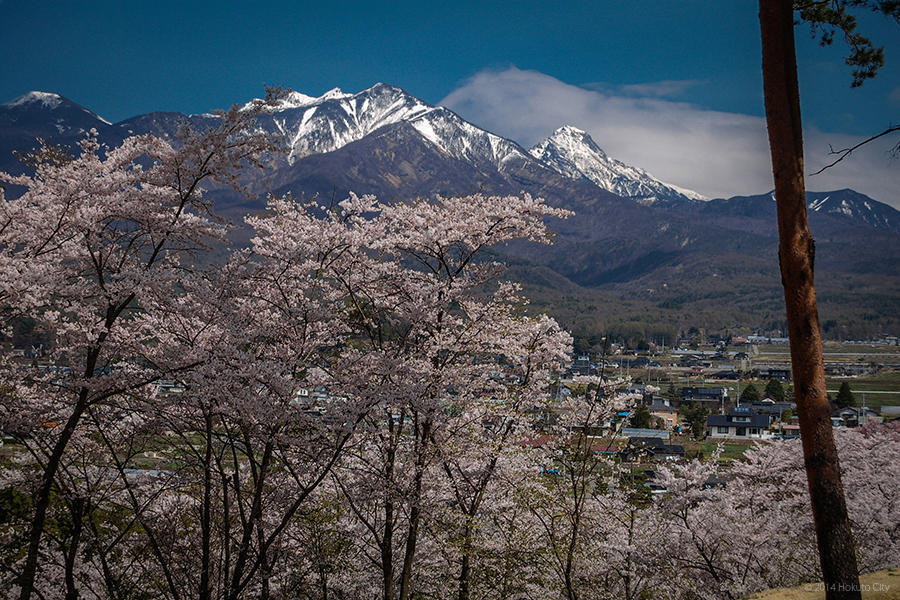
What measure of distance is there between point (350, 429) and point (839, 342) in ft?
512

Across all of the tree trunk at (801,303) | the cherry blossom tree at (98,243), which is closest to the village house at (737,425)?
the tree trunk at (801,303)

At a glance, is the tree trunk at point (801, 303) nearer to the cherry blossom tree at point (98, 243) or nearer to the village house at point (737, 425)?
the cherry blossom tree at point (98, 243)

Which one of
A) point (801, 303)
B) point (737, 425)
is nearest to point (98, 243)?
point (801, 303)

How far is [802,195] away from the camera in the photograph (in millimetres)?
5219

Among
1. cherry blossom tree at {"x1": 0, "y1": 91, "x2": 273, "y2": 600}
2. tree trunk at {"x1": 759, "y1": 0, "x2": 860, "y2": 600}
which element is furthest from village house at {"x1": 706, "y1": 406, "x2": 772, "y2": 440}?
cherry blossom tree at {"x1": 0, "y1": 91, "x2": 273, "y2": 600}

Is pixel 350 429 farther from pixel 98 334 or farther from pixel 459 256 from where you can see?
pixel 459 256

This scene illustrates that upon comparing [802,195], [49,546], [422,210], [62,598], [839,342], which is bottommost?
[62,598]

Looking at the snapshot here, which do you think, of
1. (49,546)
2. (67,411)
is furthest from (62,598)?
(67,411)

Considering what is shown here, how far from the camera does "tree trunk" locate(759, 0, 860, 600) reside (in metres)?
4.80

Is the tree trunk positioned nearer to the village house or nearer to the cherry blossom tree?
the cherry blossom tree

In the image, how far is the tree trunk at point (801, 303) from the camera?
480 centimetres

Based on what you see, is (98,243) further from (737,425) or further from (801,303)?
(737,425)

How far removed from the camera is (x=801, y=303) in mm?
5105

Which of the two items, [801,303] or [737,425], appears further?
[737,425]
